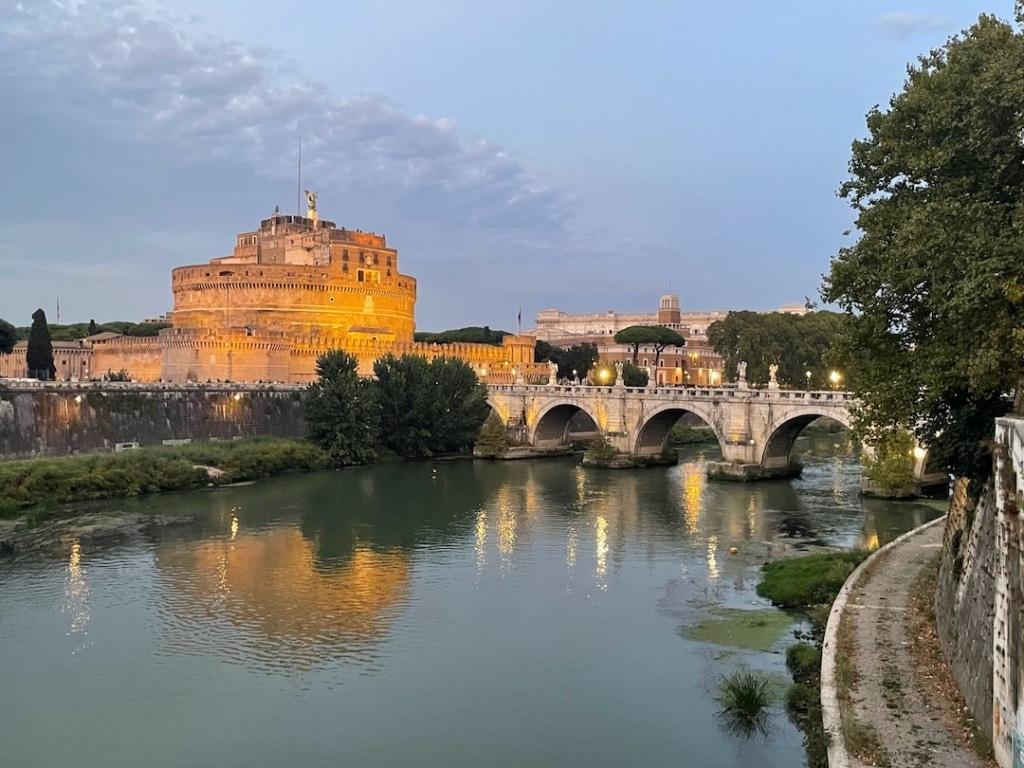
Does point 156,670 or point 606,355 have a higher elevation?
point 606,355

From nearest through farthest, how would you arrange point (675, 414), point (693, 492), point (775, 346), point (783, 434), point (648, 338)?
1. point (693, 492)
2. point (783, 434)
3. point (675, 414)
4. point (775, 346)
5. point (648, 338)

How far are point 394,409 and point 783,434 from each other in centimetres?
1476

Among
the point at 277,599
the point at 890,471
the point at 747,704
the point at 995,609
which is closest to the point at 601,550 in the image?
the point at 277,599

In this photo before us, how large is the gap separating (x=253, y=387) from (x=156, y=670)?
2684 centimetres

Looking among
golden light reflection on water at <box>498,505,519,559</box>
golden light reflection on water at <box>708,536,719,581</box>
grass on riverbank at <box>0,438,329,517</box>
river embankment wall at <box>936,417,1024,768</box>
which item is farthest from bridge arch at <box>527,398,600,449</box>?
river embankment wall at <box>936,417,1024,768</box>

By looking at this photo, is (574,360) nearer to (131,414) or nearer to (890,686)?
(131,414)

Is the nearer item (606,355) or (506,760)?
(506,760)

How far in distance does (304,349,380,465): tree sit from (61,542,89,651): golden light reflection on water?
1514 cm

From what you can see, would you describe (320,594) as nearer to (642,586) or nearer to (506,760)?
(642,586)

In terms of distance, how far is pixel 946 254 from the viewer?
9766 millimetres

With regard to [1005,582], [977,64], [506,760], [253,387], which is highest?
[977,64]

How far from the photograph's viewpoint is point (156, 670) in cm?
1177

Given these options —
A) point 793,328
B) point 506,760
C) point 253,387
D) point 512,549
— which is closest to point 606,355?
point 793,328

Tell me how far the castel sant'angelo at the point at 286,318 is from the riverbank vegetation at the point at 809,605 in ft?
99.8
